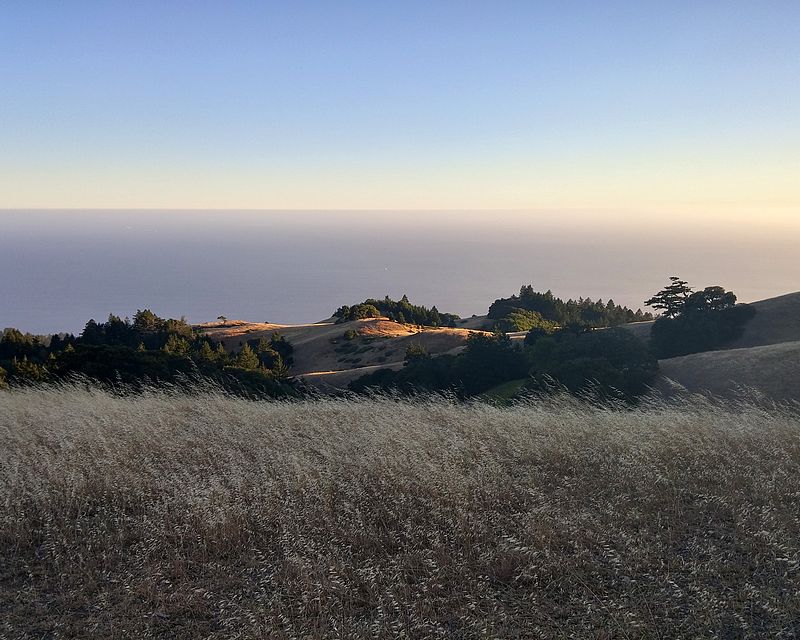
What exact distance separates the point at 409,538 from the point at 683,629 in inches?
89.8

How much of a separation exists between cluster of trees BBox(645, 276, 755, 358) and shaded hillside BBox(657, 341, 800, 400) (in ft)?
21.6

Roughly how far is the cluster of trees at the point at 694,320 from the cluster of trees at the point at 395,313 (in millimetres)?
33539

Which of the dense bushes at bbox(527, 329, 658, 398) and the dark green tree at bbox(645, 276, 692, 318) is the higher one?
the dark green tree at bbox(645, 276, 692, 318)

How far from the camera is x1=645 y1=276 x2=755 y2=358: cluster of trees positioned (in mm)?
33844

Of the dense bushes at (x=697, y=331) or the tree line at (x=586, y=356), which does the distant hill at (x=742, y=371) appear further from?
the dense bushes at (x=697, y=331)

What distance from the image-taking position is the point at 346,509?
582cm

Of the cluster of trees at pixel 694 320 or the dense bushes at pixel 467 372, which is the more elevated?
the cluster of trees at pixel 694 320

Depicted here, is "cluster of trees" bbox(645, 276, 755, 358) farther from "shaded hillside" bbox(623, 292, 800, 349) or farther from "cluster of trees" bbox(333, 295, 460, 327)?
"cluster of trees" bbox(333, 295, 460, 327)

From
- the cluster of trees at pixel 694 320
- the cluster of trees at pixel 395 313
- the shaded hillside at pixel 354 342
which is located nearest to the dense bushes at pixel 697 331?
the cluster of trees at pixel 694 320

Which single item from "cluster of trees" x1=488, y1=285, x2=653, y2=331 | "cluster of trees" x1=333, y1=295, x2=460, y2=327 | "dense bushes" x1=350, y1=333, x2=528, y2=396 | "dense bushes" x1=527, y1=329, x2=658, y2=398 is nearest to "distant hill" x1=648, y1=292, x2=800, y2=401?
"dense bushes" x1=527, y1=329, x2=658, y2=398

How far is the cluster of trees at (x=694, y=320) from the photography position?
33.8 m

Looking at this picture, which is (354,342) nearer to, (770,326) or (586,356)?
(586,356)

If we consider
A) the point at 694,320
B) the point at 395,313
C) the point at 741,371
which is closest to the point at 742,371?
the point at 741,371

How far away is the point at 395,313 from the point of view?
238ft
